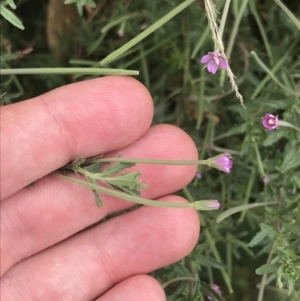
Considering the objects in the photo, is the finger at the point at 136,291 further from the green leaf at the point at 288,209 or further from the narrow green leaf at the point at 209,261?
the green leaf at the point at 288,209

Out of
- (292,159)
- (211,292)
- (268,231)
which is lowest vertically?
(211,292)

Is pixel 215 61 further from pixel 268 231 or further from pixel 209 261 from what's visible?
pixel 209 261

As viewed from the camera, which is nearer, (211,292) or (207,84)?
(211,292)

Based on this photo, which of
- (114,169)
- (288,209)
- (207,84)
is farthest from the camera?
(207,84)

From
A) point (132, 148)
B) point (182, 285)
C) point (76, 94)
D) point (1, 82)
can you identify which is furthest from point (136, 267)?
point (1, 82)

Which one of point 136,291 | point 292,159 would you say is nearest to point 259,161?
point 292,159

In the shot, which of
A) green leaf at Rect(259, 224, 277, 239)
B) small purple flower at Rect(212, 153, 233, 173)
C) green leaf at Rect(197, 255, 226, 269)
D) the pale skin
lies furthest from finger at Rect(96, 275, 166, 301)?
small purple flower at Rect(212, 153, 233, 173)
